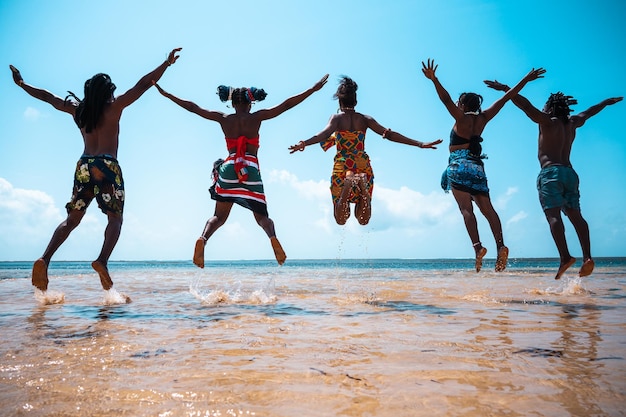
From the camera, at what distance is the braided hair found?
6910mm

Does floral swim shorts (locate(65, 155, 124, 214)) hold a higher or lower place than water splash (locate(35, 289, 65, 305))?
higher

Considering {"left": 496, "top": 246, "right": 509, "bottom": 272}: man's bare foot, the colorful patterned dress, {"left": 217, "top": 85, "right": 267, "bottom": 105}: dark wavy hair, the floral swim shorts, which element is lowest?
{"left": 496, "top": 246, "right": 509, "bottom": 272}: man's bare foot

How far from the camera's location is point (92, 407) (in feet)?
5.78

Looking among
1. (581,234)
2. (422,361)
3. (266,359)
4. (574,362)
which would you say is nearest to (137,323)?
(266,359)

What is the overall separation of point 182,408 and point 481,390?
1.24 m

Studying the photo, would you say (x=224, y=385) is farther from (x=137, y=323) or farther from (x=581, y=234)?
(x=581, y=234)

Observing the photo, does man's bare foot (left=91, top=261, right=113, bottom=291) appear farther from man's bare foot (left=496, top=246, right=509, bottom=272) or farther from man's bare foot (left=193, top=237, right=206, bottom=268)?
man's bare foot (left=496, top=246, right=509, bottom=272)

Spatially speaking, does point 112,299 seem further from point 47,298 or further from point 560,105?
point 560,105

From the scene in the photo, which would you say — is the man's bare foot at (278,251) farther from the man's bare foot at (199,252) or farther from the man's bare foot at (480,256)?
the man's bare foot at (480,256)

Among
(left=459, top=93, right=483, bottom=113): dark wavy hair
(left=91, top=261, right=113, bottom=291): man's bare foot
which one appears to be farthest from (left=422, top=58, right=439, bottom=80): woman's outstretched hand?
(left=91, top=261, right=113, bottom=291): man's bare foot

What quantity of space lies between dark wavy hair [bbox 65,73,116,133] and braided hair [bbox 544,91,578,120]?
20.9 feet

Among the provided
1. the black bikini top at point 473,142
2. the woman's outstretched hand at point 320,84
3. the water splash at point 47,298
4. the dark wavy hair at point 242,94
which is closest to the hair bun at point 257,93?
the dark wavy hair at point 242,94

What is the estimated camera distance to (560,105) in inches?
273

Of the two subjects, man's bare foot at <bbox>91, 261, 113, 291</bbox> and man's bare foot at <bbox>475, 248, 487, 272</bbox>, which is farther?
man's bare foot at <bbox>475, 248, 487, 272</bbox>
